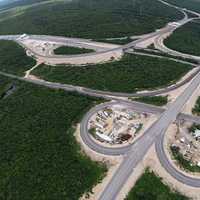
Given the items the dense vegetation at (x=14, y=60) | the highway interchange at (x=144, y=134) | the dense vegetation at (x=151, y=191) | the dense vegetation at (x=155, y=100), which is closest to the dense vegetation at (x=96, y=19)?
the dense vegetation at (x=14, y=60)

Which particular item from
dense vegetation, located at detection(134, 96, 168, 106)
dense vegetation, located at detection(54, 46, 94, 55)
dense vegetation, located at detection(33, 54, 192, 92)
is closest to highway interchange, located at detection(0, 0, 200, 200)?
dense vegetation, located at detection(134, 96, 168, 106)

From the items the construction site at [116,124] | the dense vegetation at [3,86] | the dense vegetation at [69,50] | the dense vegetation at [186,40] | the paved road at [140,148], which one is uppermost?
the dense vegetation at [69,50]

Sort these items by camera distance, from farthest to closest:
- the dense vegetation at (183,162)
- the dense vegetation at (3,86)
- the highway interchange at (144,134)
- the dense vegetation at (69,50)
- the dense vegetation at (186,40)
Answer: the dense vegetation at (69,50)
the dense vegetation at (186,40)
the dense vegetation at (3,86)
the dense vegetation at (183,162)
the highway interchange at (144,134)

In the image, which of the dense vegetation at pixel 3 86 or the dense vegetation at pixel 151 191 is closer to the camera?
the dense vegetation at pixel 151 191

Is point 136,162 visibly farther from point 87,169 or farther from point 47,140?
point 47,140

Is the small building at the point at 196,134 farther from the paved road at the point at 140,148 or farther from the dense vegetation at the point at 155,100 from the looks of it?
the dense vegetation at the point at 155,100

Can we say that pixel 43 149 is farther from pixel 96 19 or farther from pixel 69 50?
pixel 96 19

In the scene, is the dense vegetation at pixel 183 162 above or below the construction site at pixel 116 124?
below

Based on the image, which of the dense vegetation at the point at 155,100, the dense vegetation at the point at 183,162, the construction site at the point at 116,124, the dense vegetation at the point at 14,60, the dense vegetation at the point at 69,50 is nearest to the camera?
the dense vegetation at the point at 183,162
